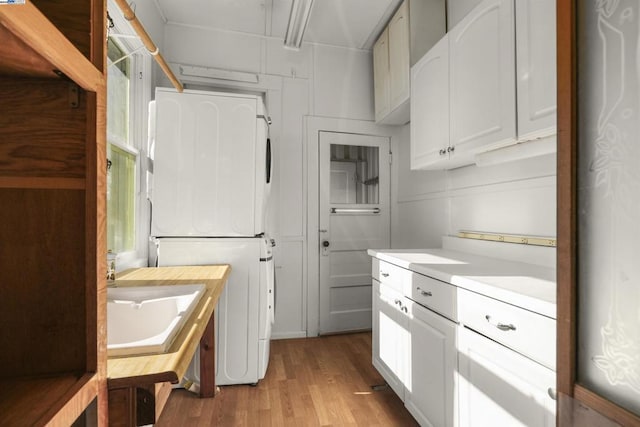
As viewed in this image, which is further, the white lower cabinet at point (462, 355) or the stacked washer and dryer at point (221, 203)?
the stacked washer and dryer at point (221, 203)

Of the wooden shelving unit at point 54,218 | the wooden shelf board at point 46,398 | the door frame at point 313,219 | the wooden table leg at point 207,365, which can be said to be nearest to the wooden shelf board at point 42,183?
the wooden shelving unit at point 54,218

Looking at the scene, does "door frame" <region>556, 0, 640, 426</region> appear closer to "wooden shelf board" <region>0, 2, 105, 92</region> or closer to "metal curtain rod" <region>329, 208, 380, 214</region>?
"wooden shelf board" <region>0, 2, 105, 92</region>

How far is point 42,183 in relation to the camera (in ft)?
1.98

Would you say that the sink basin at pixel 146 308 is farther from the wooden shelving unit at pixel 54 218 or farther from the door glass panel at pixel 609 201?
the door glass panel at pixel 609 201

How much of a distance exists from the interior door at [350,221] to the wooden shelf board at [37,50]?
248 centimetres

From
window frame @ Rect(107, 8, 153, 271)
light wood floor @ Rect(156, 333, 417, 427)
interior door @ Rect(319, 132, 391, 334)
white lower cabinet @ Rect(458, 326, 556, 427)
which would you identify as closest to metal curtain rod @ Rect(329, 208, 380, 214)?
interior door @ Rect(319, 132, 391, 334)

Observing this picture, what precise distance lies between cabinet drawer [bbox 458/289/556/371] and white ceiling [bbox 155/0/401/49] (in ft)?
7.78

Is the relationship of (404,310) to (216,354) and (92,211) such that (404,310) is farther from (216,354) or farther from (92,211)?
(92,211)

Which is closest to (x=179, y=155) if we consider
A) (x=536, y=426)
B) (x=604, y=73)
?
(x=604, y=73)

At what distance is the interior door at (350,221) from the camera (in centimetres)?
303

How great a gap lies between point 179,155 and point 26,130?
1.44m

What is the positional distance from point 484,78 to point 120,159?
2268 mm

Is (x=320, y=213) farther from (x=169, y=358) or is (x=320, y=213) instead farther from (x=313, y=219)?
(x=169, y=358)

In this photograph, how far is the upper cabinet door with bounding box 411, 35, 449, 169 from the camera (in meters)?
1.89
